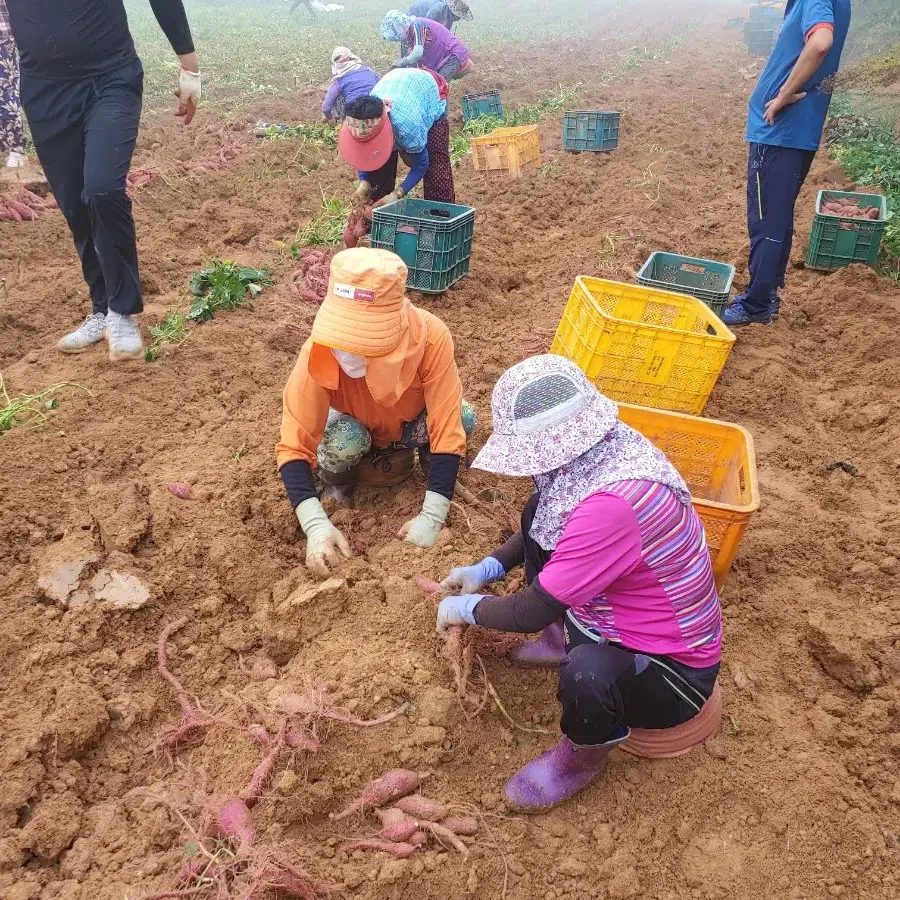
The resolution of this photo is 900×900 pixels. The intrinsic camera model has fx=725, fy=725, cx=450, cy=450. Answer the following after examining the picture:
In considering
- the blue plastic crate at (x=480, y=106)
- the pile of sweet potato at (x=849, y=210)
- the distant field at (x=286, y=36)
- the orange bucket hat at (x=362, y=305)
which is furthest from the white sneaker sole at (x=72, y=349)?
the distant field at (x=286, y=36)

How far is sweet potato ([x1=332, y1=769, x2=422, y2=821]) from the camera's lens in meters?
1.89

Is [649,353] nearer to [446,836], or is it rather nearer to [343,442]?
[343,442]

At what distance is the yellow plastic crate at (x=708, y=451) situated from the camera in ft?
8.44

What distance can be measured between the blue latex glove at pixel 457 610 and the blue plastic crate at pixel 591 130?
759 cm

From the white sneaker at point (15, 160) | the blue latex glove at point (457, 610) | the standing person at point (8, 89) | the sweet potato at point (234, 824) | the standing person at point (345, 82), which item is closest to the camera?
the sweet potato at point (234, 824)

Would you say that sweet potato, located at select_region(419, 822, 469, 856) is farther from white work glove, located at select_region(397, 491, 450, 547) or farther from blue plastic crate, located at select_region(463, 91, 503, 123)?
blue plastic crate, located at select_region(463, 91, 503, 123)

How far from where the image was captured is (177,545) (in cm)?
270

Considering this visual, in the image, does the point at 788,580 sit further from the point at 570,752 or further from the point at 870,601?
the point at 570,752

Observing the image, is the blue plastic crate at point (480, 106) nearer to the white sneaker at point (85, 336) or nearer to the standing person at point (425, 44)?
the standing person at point (425, 44)

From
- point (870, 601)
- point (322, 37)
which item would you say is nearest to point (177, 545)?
point (870, 601)

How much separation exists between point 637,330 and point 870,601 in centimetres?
142

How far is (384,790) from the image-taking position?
191 centimetres

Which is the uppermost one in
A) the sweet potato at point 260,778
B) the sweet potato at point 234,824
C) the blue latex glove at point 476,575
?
the blue latex glove at point 476,575

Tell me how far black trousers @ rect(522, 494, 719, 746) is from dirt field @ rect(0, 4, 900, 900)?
0.96 ft
